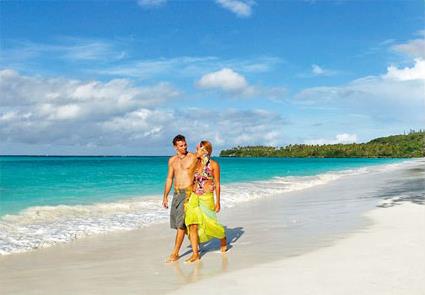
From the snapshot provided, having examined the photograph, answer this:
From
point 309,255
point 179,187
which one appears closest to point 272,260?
point 309,255

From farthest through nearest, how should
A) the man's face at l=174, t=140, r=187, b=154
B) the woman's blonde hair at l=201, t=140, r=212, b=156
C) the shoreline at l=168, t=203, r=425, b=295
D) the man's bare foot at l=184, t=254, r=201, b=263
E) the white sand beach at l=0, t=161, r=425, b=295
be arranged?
the woman's blonde hair at l=201, t=140, r=212, b=156 < the man's face at l=174, t=140, r=187, b=154 < the man's bare foot at l=184, t=254, r=201, b=263 < the white sand beach at l=0, t=161, r=425, b=295 < the shoreline at l=168, t=203, r=425, b=295

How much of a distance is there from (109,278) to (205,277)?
135 centimetres

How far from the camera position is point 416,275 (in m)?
5.87

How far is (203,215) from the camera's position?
7711 mm

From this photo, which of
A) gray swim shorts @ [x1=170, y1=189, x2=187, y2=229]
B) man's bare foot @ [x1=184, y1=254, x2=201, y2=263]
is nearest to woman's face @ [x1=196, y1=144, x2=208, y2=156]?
gray swim shorts @ [x1=170, y1=189, x2=187, y2=229]

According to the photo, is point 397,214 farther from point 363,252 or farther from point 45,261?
point 45,261

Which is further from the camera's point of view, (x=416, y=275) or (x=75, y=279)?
(x=75, y=279)

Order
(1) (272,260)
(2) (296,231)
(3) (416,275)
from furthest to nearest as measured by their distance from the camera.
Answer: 1. (2) (296,231)
2. (1) (272,260)
3. (3) (416,275)

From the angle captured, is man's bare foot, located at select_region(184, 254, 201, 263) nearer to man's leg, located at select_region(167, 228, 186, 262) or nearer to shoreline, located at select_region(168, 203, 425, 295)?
man's leg, located at select_region(167, 228, 186, 262)

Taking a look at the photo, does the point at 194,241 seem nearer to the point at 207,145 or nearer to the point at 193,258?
the point at 193,258

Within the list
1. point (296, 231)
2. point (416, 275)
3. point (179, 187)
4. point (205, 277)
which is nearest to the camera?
point (416, 275)

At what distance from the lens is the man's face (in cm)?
762

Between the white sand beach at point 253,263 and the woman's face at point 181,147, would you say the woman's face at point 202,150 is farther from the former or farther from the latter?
the white sand beach at point 253,263

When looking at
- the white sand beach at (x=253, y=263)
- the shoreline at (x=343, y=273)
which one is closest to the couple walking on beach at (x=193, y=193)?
the white sand beach at (x=253, y=263)
